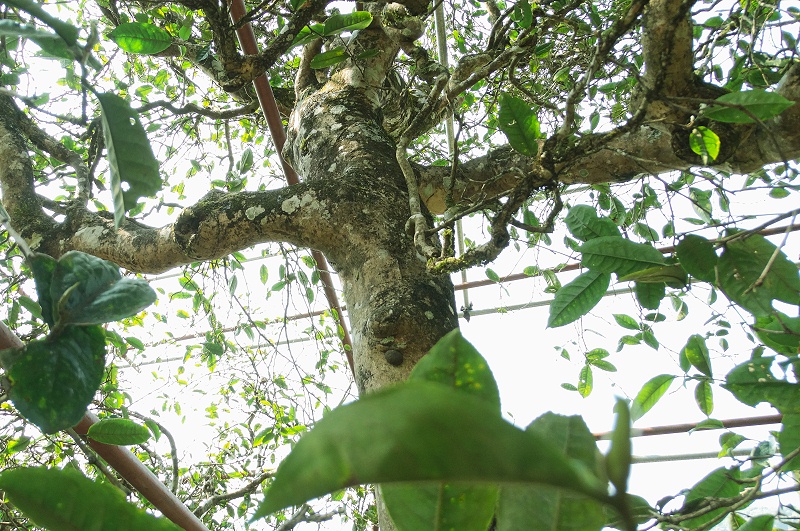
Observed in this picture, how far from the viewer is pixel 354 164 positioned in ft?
3.98

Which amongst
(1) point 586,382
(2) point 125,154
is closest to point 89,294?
(2) point 125,154

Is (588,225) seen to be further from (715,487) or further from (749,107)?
(715,487)

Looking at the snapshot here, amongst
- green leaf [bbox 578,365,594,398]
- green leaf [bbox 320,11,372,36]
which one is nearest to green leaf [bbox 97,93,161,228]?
green leaf [bbox 320,11,372,36]

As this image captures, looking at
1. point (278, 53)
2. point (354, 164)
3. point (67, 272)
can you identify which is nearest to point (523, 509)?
point (67, 272)

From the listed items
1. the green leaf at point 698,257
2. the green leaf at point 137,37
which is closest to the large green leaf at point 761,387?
the green leaf at point 698,257

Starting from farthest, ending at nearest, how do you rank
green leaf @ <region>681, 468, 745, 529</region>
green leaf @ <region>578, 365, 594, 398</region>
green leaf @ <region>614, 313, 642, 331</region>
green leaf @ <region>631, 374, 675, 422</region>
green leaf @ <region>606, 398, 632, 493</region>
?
1. green leaf @ <region>578, 365, 594, 398</region>
2. green leaf @ <region>614, 313, 642, 331</region>
3. green leaf @ <region>631, 374, 675, 422</region>
4. green leaf @ <region>681, 468, 745, 529</region>
5. green leaf @ <region>606, 398, 632, 493</region>

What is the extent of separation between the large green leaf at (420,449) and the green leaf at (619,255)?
1.85 ft

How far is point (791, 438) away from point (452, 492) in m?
0.61

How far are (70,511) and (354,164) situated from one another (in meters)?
1.02

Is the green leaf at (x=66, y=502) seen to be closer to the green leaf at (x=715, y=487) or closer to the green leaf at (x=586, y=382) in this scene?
the green leaf at (x=715, y=487)

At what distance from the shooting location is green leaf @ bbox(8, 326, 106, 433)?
0.37 metres

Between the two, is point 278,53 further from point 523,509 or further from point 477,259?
point 523,509

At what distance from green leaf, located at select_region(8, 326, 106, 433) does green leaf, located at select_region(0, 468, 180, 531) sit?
0.12 m

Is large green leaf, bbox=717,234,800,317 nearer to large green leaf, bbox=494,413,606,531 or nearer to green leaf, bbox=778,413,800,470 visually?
green leaf, bbox=778,413,800,470
